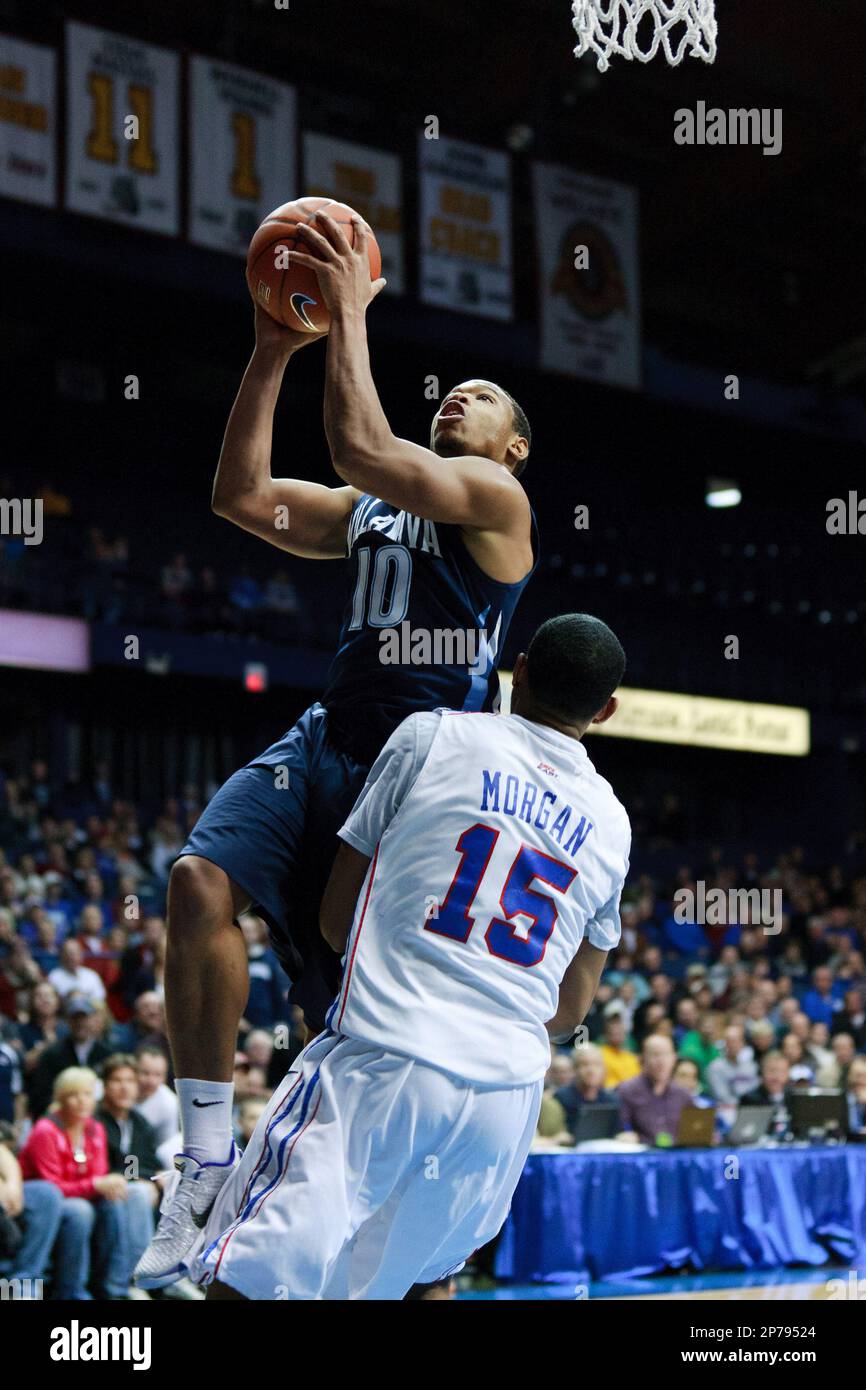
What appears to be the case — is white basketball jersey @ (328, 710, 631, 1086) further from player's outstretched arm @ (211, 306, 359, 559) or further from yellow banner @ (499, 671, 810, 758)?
yellow banner @ (499, 671, 810, 758)

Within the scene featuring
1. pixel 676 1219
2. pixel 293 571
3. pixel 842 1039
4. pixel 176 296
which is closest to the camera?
pixel 676 1219

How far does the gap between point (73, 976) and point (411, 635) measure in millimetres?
7946

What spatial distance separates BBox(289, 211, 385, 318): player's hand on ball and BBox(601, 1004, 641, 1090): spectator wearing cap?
8.50 m

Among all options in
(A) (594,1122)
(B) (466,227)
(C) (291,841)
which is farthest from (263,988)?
(B) (466,227)

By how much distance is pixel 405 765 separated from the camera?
3.17 meters

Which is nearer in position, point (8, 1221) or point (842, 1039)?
point (8, 1221)

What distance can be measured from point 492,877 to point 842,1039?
31.9 ft

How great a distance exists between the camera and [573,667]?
327cm

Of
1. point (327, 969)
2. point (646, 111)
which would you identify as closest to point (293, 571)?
point (646, 111)

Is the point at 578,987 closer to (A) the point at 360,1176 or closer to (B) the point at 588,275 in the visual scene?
(A) the point at 360,1176
